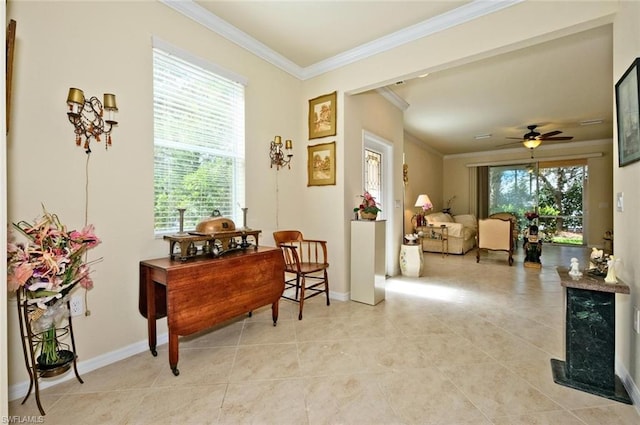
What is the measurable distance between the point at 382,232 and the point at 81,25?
3046 mm

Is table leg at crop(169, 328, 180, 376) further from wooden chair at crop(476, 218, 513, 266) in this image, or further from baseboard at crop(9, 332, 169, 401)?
wooden chair at crop(476, 218, 513, 266)

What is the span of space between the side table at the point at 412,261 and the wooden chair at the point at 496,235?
1875 millimetres

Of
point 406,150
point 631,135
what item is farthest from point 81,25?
point 406,150

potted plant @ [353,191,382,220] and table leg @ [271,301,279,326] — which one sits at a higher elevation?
potted plant @ [353,191,382,220]

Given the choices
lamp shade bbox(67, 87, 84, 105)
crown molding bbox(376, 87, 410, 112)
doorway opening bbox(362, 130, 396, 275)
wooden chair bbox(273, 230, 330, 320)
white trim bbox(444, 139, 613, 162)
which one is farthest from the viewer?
white trim bbox(444, 139, 613, 162)

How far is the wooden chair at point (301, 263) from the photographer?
2.84 meters

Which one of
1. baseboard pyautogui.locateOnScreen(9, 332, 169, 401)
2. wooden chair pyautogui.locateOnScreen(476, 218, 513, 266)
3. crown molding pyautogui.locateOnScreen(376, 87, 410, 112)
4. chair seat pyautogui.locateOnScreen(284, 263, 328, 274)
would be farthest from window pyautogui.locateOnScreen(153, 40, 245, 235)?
wooden chair pyautogui.locateOnScreen(476, 218, 513, 266)

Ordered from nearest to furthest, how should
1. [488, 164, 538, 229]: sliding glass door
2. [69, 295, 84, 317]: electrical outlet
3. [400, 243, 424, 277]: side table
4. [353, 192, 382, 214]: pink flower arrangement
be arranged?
1. [69, 295, 84, 317]: electrical outlet
2. [353, 192, 382, 214]: pink flower arrangement
3. [400, 243, 424, 277]: side table
4. [488, 164, 538, 229]: sliding glass door

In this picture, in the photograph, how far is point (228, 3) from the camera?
2389 mm

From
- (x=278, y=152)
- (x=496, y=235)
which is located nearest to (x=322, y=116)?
(x=278, y=152)

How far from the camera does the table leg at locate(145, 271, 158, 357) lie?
205cm

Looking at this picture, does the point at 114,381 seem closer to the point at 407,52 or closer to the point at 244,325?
the point at 244,325

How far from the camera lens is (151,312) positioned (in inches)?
82.4

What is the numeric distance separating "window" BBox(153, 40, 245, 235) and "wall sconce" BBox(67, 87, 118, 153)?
338 millimetres
